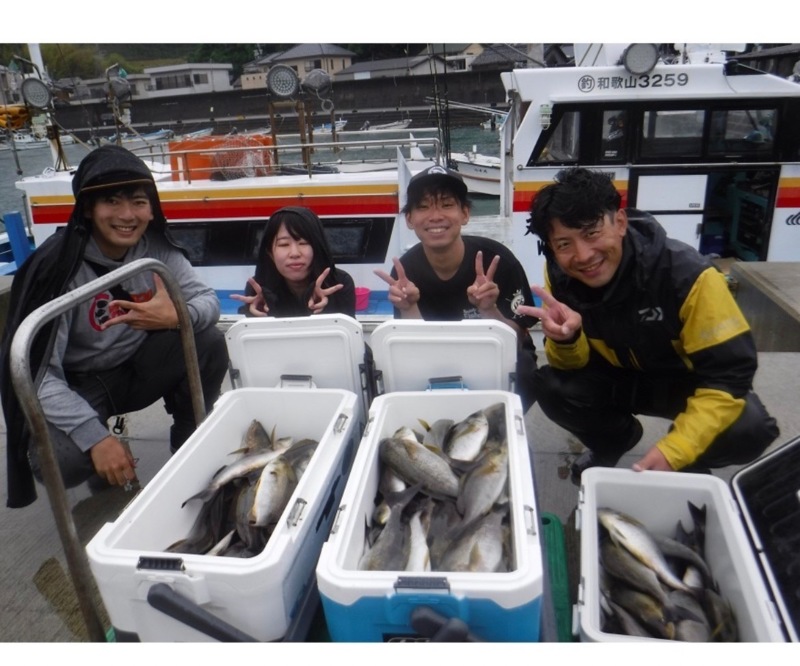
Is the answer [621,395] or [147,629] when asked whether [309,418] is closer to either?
[147,629]

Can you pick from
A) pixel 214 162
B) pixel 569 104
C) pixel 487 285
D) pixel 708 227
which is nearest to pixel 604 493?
pixel 487 285

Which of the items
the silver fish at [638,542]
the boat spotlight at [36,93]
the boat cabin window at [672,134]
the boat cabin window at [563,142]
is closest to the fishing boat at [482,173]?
the boat cabin window at [563,142]

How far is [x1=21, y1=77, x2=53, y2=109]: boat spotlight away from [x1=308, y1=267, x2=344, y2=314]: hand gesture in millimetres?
5953

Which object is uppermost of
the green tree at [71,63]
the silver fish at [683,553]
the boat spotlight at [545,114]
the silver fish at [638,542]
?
the green tree at [71,63]

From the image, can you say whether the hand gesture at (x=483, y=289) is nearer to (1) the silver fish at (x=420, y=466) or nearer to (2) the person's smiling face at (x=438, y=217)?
(2) the person's smiling face at (x=438, y=217)

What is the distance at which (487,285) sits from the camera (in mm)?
2684

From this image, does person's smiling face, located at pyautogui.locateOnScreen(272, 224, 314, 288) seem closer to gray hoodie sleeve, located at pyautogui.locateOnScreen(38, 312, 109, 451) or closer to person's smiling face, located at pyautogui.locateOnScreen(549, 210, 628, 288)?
gray hoodie sleeve, located at pyautogui.locateOnScreen(38, 312, 109, 451)

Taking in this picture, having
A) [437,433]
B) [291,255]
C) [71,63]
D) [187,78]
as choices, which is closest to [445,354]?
[437,433]

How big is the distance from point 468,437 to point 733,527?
0.88m

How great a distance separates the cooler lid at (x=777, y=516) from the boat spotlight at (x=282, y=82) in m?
6.89

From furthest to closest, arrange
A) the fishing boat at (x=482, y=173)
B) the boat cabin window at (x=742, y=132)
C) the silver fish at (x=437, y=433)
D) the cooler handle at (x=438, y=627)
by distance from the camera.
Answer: the fishing boat at (x=482, y=173) → the boat cabin window at (x=742, y=132) → the silver fish at (x=437, y=433) → the cooler handle at (x=438, y=627)

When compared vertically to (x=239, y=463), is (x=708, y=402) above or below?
above

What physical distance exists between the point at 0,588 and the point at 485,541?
2061mm

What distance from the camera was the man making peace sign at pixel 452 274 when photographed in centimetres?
280
